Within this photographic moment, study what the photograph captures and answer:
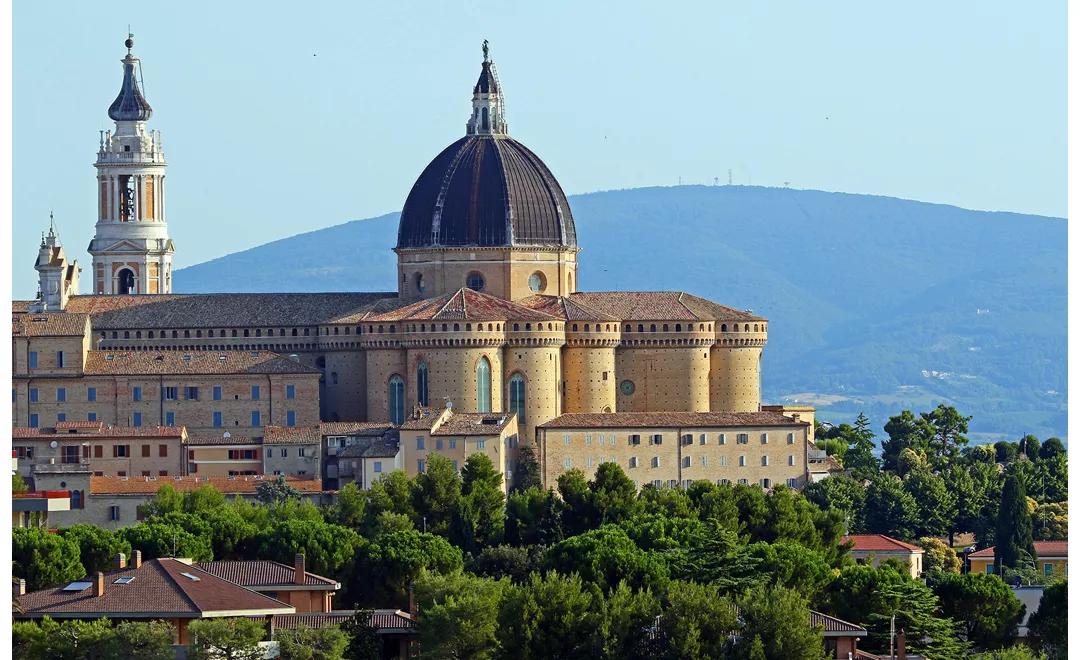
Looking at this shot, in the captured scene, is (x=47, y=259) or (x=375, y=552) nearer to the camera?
(x=375, y=552)

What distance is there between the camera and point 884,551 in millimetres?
106500

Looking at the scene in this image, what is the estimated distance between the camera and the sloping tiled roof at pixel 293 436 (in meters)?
112

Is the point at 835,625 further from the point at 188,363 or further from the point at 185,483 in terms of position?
the point at 188,363

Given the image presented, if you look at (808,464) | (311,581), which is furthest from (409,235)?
(311,581)

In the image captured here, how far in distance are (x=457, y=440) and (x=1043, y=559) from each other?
821 inches

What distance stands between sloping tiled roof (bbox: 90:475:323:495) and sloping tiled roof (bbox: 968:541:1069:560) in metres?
23.5

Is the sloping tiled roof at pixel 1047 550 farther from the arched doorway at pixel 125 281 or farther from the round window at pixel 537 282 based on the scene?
the arched doorway at pixel 125 281

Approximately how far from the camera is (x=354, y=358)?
118m

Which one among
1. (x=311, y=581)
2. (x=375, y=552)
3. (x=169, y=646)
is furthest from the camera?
(x=375, y=552)

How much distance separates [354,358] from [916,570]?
24.8m

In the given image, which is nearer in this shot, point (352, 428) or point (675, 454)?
point (352, 428)

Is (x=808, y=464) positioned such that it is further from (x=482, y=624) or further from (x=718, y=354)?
(x=482, y=624)

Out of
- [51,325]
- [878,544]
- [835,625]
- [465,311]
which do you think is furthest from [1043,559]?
[51,325]

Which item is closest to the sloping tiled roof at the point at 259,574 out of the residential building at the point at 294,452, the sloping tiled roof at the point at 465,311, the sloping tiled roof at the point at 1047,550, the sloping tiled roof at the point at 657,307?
the residential building at the point at 294,452
